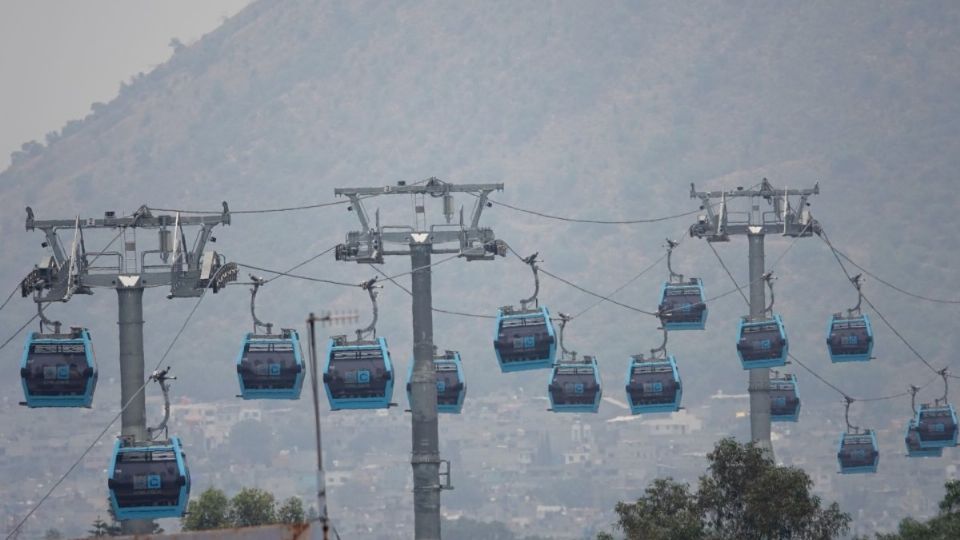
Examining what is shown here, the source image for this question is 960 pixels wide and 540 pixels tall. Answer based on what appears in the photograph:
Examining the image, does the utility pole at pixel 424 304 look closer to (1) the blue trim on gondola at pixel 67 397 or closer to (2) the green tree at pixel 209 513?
(1) the blue trim on gondola at pixel 67 397

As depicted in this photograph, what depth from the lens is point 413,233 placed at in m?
49.7

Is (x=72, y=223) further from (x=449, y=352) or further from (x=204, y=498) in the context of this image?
(x=204, y=498)

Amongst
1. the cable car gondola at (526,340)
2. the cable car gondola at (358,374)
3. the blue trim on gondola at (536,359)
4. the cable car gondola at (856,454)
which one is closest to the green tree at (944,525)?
the blue trim on gondola at (536,359)

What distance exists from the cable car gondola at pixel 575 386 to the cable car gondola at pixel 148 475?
691 inches

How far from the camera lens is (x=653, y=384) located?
212 feet

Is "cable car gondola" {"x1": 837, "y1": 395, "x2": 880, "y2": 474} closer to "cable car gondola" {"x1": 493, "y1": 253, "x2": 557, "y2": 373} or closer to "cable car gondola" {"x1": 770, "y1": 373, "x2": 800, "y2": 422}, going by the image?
"cable car gondola" {"x1": 770, "y1": 373, "x2": 800, "y2": 422}

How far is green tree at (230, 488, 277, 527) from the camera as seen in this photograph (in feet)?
A: 293

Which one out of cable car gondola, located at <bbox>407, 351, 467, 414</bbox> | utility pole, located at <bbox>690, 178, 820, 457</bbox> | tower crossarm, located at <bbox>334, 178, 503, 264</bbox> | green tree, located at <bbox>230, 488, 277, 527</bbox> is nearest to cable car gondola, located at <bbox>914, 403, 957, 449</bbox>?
utility pole, located at <bbox>690, 178, 820, 457</bbox>

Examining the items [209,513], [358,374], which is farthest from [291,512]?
[358,374]

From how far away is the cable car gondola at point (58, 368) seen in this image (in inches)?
1949

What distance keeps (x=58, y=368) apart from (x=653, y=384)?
20.5 metres

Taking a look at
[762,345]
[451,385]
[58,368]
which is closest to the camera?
[58,368]

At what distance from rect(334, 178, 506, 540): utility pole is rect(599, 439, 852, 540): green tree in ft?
24.5

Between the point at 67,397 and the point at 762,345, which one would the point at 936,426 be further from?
the point at 67,397
